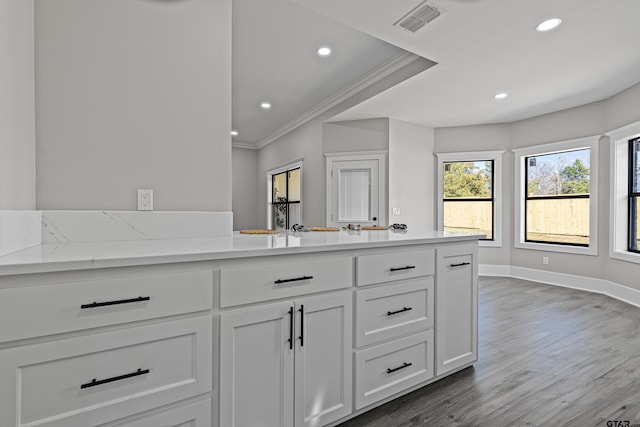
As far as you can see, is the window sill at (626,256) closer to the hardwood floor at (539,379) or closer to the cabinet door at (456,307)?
the hardwood floor at (539,379)

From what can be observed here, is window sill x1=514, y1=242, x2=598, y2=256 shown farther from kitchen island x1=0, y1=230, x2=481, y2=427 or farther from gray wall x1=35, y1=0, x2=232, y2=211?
gray wall x1=35, y1=0, x2=232, y2=211

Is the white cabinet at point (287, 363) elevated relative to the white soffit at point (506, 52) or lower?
lower

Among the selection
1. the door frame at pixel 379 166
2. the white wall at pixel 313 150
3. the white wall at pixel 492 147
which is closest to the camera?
the white wall at pixel 313 150

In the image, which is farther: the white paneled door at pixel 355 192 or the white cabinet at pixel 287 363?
the white paneled door at pixel 355 192

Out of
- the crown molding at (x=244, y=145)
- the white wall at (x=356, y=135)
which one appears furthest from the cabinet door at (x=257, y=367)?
the crown molding at (x=244, y=145)

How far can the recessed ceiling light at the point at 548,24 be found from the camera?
2639 millimetres

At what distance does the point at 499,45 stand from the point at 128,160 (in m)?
3.14

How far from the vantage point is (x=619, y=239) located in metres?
4.36

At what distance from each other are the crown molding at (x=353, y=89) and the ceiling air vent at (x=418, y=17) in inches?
39.5

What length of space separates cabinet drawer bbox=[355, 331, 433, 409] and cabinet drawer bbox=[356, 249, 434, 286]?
34cm

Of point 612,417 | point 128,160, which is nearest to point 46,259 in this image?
point 128,160

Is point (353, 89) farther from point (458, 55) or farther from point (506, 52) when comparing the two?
point (506, 52)

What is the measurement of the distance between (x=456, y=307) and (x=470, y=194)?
4.38m

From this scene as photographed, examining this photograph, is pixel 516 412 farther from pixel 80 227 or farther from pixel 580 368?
pixel 80 227
